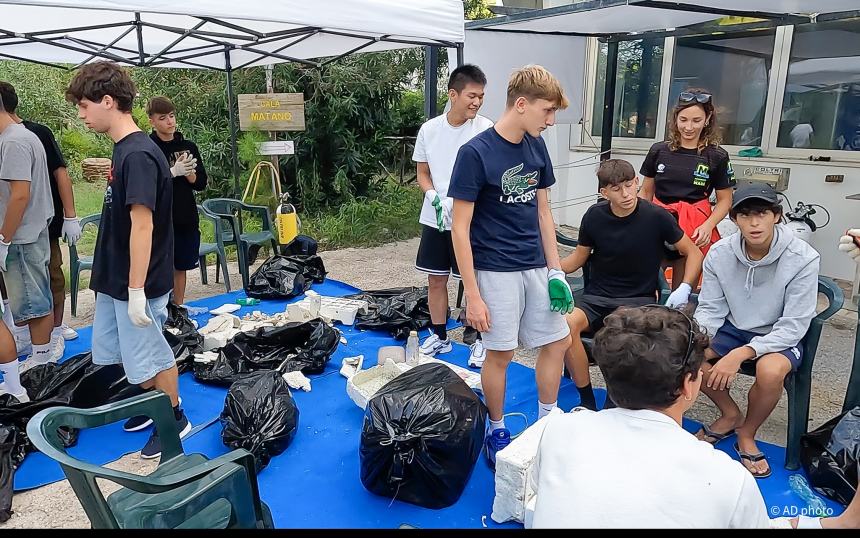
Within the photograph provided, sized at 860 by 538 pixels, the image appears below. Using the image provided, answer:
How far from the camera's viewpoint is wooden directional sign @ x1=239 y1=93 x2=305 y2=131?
6879 mm

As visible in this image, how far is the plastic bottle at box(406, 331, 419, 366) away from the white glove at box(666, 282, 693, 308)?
1400 millimetres

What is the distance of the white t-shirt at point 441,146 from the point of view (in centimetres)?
→ 365

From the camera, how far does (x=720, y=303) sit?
2711 mm

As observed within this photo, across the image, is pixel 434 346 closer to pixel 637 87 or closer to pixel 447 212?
pixel 447 212

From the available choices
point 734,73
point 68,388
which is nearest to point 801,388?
point 68,388

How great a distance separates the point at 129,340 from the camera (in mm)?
2559

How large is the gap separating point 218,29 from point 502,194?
3.83 m

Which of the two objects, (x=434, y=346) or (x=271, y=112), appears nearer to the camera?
(x=434, y=346)

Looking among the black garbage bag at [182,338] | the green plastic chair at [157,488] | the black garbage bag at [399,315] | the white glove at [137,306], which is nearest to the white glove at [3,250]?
the black garbage bag at [182,338]

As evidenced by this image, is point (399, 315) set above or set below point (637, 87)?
below

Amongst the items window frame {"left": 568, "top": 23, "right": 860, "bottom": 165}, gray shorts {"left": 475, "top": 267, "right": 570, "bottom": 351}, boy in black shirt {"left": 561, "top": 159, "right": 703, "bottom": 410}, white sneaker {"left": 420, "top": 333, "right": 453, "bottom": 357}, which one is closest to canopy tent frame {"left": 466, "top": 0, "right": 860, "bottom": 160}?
window frame {"left": 568, "top": 23, "right": 860, "bottom": 165}

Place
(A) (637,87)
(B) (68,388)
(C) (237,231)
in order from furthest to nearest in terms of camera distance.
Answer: (A) (637,87) → (C) (237,231) → (B) (68,388)
